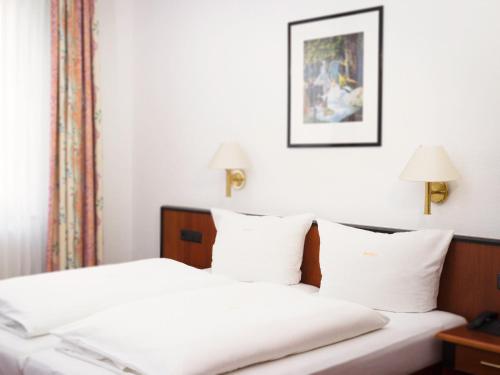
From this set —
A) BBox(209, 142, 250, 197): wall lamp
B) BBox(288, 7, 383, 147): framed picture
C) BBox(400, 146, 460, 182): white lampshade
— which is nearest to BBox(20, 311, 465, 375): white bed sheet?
BBox(400, 146, 460, 182): white lampshade

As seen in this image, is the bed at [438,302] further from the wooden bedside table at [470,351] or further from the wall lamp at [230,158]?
the wall lamp at [230,158]

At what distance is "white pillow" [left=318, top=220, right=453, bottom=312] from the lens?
2719 mm

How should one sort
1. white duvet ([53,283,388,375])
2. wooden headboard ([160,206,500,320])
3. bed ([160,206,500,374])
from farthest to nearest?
1. wooden headboard ([160,206,500,320])
2. bed ([160,206,500,374])
3. white duvet ([53,283,388,375])

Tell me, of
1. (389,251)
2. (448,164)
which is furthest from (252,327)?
(448,164)

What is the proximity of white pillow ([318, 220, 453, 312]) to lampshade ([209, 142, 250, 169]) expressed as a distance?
1038mm

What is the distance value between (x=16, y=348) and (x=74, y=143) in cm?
207

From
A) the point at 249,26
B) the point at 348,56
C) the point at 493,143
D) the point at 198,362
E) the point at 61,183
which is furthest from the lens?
the point at 61,183

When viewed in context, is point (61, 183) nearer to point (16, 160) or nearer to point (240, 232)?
point (16, 160)

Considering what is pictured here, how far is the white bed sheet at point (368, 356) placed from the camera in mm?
2062

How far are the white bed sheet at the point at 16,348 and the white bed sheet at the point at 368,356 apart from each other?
0.17ft

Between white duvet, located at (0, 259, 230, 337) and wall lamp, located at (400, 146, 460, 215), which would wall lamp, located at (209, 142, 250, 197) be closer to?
white duvet, located at (0, 259, 230, 337)

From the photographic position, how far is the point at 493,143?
2.76 meters

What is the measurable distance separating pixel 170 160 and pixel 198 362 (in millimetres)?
2546

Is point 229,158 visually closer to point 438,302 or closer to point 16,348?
point 438,302
